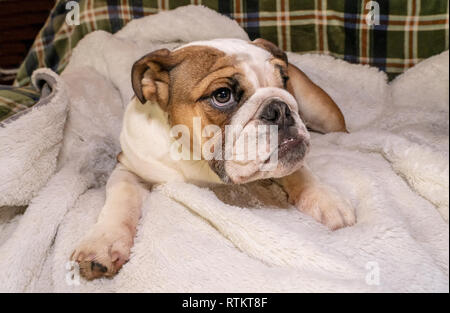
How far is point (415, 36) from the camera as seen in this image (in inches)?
75.1

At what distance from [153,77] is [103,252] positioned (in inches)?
21.2

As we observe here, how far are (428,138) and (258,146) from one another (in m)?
0.45

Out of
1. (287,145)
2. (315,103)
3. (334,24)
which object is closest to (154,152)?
(287,145)

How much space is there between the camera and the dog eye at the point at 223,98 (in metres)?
1.28

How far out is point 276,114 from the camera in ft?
3.93

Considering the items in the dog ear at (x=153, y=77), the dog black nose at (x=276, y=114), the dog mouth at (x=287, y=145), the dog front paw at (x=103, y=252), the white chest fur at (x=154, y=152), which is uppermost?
the dog ear at (x=153, y=77)

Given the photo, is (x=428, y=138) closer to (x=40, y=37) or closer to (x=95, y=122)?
(x=95, y=122)

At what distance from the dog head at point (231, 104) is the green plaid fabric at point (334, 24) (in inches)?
23.6

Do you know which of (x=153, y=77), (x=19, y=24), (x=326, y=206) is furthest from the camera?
(x=19, y=24)

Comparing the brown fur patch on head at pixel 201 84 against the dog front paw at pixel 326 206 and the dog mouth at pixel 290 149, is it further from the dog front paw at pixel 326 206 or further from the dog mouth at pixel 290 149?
the dog front paw at pixel 326 206

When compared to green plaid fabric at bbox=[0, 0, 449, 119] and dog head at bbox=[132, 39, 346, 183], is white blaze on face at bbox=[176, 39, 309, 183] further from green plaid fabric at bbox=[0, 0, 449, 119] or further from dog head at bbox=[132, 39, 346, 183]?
green plaid fabric at bbox=[0, 0, 449, 119]

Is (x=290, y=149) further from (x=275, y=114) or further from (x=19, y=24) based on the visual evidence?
(x=19, y=24)

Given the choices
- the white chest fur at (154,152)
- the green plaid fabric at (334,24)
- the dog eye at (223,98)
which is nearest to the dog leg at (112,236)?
the white chest fur at (154,152)

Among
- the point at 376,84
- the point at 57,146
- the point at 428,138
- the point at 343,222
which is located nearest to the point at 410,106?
the point at 376,84
